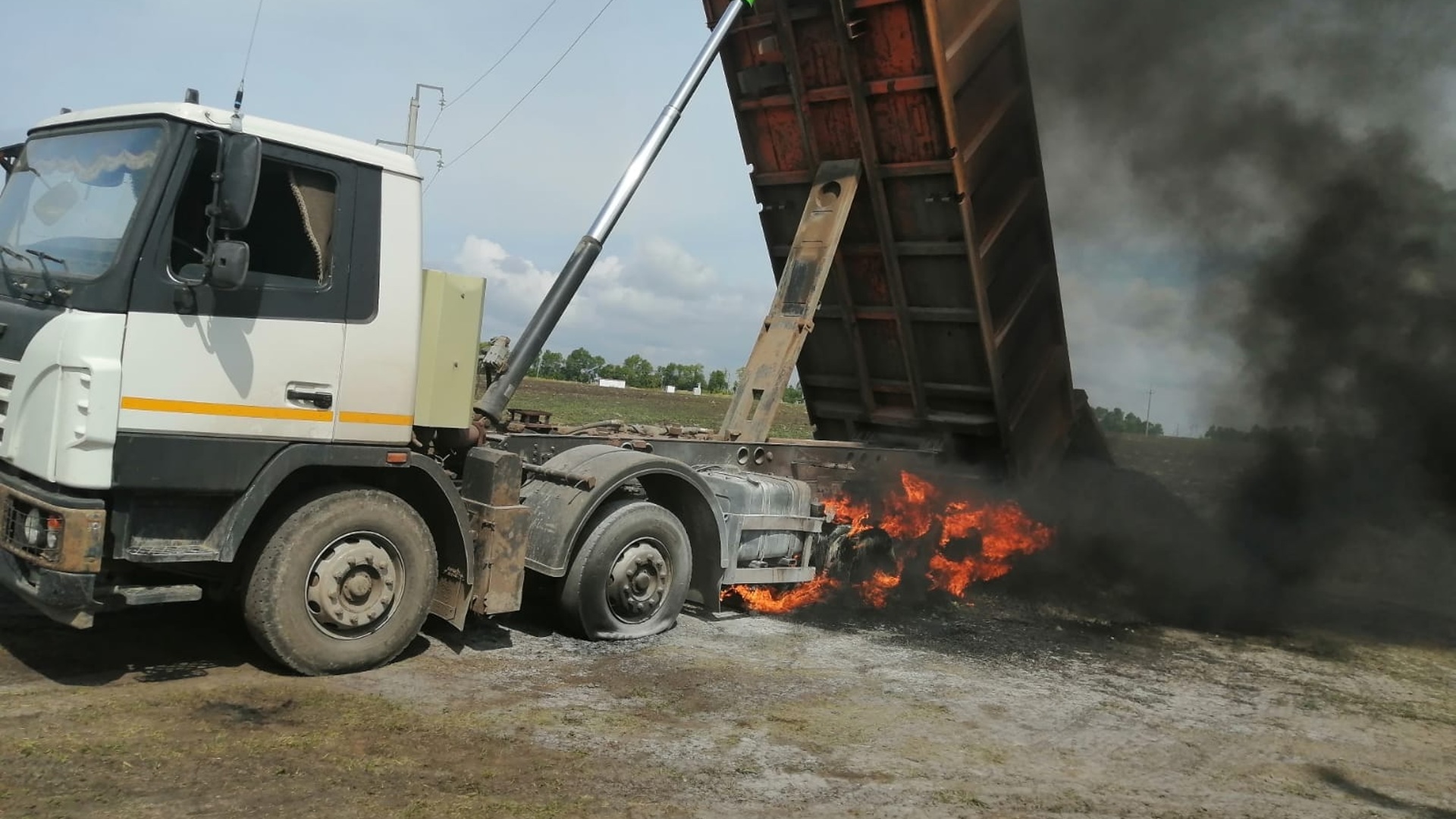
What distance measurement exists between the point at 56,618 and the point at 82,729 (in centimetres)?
56

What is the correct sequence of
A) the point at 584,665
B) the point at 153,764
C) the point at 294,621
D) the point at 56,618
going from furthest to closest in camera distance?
the point at 584,665 → the point at 294,621 → the point at 56,618 → the point at 153,764

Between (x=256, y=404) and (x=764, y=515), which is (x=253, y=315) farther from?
(x=764, y=515)

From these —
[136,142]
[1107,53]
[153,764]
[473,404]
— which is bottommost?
[153,764]

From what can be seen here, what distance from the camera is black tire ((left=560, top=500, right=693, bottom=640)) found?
237 inches

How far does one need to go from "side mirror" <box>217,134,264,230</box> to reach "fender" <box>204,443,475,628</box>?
3.61 feet

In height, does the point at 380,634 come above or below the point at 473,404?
below

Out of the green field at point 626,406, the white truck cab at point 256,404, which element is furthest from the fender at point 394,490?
the green field at point 626,406

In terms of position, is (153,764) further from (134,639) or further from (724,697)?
(724,697)

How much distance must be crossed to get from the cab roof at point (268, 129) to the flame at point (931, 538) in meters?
4.36

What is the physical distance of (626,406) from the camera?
123 ft

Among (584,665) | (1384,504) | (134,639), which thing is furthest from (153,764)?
(1384,504)

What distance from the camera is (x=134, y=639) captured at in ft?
17.6

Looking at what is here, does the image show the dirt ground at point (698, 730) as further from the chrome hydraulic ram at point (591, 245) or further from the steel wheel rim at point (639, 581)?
the chrome hydraulic ram at point (591, 245)

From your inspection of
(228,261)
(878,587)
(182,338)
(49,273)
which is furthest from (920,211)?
(49,273)
